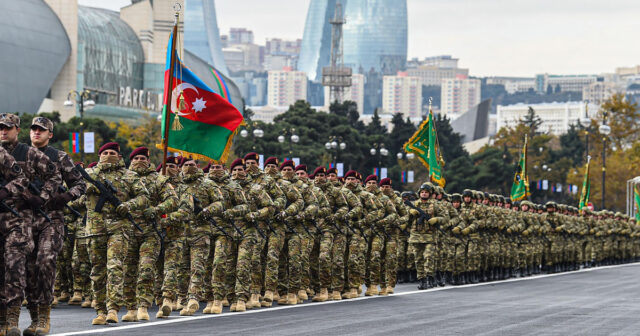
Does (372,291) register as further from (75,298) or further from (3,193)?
(3,193)

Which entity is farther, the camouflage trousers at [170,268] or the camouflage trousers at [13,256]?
the camouflage trousers at [170,268]

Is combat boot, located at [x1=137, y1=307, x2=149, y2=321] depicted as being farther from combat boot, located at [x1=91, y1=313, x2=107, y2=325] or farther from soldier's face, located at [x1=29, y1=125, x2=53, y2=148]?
soldier's face, located at [x1=29, y1=125, x2=53, y2=148]

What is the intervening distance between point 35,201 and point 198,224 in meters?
4.33

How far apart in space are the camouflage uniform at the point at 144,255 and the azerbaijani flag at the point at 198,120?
2411mm

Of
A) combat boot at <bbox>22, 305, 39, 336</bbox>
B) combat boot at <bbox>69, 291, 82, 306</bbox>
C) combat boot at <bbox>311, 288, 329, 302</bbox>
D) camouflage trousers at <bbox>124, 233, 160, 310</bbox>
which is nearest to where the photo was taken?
combat boot at <bbox>22, 305, 39, 336</bbox>

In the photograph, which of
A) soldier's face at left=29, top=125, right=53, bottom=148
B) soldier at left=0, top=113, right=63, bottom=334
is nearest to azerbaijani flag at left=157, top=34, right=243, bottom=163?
soldier's face at left=29, top=125, right=53, bottom=148

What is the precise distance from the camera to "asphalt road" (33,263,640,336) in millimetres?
12837

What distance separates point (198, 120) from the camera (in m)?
16.7

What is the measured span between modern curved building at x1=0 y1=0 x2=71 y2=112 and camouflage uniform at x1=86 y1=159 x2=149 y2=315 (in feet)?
235

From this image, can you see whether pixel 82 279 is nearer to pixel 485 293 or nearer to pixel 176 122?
pixel 176 122

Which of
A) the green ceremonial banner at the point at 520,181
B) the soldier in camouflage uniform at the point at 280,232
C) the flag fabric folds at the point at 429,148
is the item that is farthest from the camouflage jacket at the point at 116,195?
the green ceremonial banner at the point at 520,181

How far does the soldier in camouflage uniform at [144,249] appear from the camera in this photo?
1344cm

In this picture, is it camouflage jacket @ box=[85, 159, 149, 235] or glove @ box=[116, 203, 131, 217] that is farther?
camouflage jacket @ box=[85, 159, 149, 235]

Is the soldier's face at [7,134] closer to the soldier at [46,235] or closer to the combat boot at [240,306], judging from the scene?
the soldier at [46,235]
